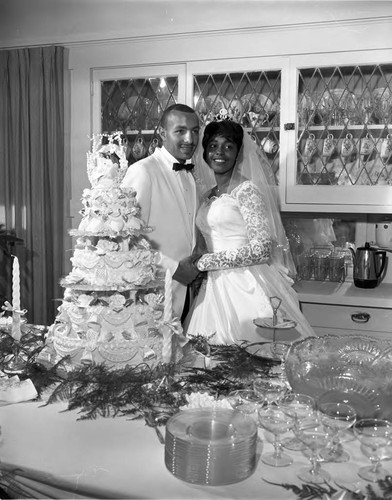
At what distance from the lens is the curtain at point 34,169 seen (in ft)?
11.1

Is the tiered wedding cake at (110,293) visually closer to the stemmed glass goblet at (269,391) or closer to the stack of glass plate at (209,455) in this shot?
the stemmed glass goblet at (269,391)

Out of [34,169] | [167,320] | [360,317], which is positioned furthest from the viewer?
[34,169]

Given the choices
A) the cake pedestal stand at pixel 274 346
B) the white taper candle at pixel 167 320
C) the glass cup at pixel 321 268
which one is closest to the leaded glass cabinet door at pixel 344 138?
the glass cup at pixel 321 268

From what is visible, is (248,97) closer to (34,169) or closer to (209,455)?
(34,169)

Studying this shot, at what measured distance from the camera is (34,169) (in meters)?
3.47

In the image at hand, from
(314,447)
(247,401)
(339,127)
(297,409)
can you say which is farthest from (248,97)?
(314,447)

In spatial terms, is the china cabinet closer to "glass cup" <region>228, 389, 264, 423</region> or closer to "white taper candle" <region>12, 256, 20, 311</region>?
"white taper candle" <region>12, 256, 20, 311</region>

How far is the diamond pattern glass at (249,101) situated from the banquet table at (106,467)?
2.09 metres

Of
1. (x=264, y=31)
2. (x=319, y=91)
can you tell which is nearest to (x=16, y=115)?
(x=264, y=31)

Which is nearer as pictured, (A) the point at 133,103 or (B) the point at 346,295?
(B) the point at 346,295

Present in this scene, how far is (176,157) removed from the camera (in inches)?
104

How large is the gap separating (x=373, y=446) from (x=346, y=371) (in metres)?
0.28

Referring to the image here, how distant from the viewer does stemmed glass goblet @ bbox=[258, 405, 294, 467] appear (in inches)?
43.2

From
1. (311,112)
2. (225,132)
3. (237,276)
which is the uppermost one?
(311,112)
